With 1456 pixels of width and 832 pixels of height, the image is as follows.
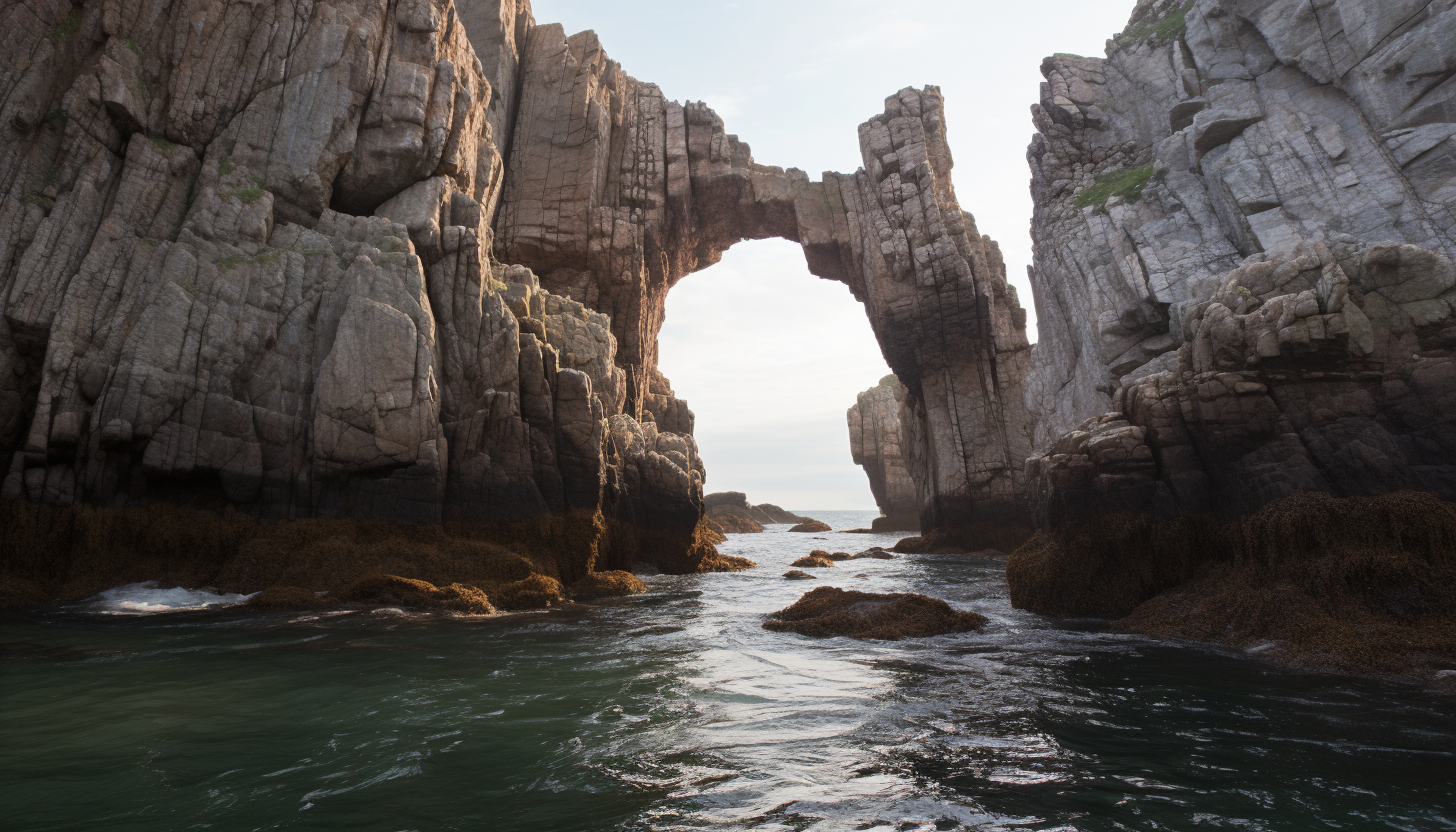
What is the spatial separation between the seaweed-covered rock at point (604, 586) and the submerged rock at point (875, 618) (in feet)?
18.0

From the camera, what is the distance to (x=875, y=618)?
13.1 metres

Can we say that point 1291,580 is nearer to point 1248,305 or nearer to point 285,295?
point 1248,305

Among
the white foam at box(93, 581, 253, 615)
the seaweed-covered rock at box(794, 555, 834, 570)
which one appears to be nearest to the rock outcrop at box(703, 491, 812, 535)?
the seaweed-covered rock at box(794, 555, 834, 570)

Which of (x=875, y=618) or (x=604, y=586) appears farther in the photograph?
(x=604, y=586)

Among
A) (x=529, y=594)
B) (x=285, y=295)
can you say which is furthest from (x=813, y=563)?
(x=285, y=295)

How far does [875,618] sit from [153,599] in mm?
14210

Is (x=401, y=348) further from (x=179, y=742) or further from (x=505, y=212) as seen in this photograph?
(x=505, y=212)

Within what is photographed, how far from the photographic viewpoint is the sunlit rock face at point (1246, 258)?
39.5 feet

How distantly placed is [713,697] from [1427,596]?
10.3 meters

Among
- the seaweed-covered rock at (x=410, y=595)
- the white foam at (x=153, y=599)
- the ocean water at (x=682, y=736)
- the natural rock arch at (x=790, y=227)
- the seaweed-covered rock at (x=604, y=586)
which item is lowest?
the ocean water at (x=682, y=736)

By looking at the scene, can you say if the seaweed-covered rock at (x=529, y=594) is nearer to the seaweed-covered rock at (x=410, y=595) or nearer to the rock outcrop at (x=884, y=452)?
the seaweed-covered rock at (x=410, y=595)

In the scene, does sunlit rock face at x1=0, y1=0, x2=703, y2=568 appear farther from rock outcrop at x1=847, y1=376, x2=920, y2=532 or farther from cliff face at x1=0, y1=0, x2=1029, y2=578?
rock outcrop at x1=847, y1=376, x2=920, y2=532

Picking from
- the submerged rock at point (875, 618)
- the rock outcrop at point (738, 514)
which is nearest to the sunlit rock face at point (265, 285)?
the submerged rock at point (875, 618)

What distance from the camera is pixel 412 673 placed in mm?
8891
